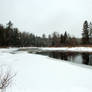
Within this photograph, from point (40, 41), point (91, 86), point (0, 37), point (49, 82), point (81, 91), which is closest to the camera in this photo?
point (81, 91)

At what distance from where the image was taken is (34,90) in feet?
11.5

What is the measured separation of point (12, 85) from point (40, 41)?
62457 mm

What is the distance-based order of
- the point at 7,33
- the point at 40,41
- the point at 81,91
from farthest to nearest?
the point at 40,41
the point at 7,33
the point at 81,91

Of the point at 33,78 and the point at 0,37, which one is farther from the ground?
the point at 0,37

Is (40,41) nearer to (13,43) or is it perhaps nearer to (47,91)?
(13,43)

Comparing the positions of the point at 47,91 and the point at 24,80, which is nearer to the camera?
the point at 47,91

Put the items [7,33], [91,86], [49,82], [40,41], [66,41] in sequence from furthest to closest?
[40,41] < [66,41] < [7,33] < [49,82] < [91,86]

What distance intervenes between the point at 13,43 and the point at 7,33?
4.92 meters

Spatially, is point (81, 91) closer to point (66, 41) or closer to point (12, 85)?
point (12, 85)

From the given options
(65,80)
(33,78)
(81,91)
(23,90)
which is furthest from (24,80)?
(81,91)

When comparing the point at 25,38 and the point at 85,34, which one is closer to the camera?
the point at 85,34

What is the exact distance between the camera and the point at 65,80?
4340mm

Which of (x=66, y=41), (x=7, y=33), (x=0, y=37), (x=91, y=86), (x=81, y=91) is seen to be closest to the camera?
(x=81, y=91)

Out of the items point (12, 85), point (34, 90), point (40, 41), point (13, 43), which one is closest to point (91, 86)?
point (34, 90)
